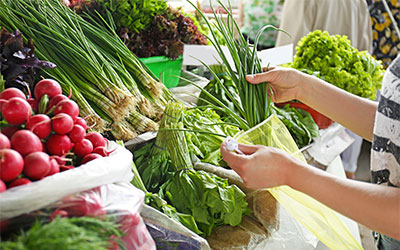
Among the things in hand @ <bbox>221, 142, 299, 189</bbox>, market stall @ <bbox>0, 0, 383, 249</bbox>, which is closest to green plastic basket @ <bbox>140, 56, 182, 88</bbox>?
market stall @ <bbox>0, 0, 383, 249</bbox>

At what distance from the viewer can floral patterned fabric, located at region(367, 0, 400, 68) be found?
3889mm

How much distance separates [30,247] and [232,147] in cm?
66

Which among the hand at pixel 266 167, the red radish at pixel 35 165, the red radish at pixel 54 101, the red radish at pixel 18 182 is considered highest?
the red radish at pixel 54 101

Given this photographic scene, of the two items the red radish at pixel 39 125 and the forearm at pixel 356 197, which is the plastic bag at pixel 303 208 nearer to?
the forearm at pixel 356 197

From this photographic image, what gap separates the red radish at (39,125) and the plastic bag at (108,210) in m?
0.15

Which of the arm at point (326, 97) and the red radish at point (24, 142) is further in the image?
the arm at point (326, 97)

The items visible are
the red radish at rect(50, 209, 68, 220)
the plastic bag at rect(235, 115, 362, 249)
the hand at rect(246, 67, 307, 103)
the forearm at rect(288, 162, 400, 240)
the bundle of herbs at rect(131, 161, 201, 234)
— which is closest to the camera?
the red radish at rect(50, 209, 68, 220)

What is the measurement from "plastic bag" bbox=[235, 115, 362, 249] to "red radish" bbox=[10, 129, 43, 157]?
734mm

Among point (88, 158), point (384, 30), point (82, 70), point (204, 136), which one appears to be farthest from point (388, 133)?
point (384, 30)

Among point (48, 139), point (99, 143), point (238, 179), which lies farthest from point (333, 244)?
point (48, 139)

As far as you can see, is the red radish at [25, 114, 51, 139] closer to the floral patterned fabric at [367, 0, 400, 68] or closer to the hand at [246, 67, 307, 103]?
the hand at [246, 67, 307, 103]

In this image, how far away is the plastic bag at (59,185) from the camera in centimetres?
73

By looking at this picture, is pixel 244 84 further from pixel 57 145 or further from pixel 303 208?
pixel 57 145

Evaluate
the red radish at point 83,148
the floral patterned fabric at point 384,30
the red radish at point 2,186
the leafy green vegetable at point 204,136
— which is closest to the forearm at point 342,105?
the leafy green vegetable at point 204,136
